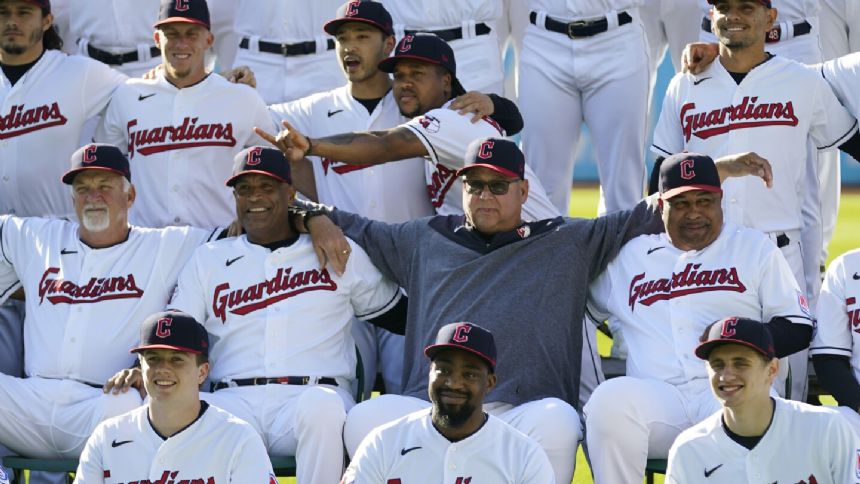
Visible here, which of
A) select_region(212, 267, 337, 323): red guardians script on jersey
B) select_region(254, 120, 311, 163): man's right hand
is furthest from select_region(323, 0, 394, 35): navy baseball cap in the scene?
select_region(212, 267, 337, 323): red guardians script on jersey

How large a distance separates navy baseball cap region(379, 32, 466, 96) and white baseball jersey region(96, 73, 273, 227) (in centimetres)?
69

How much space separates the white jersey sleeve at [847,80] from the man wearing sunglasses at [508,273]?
2.89 feet

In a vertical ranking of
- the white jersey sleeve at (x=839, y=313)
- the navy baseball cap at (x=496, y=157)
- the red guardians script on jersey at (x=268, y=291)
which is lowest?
the white jersey sleeve at (x=839, y=313)

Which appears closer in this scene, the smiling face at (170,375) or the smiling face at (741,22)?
the smiling face at (170,375)

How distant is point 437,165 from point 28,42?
2.13 meters

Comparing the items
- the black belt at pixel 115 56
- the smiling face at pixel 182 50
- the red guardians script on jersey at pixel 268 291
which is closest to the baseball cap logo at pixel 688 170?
the red guardians script on jersey at pixel 268 291

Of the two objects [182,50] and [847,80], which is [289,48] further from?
[847,80]

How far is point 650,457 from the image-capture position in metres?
6.59

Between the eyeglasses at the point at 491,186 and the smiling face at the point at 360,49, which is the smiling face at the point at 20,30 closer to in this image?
the smiling face at the point at 360,49

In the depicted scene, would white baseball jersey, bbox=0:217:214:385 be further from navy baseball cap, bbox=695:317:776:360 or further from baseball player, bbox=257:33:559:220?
navy baseball cap, bbox=695:317:776:360

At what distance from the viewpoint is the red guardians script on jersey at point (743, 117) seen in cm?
754

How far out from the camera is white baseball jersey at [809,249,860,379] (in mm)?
6902

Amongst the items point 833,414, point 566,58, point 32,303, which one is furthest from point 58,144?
point 833,414

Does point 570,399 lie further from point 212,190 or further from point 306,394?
point 212,190
